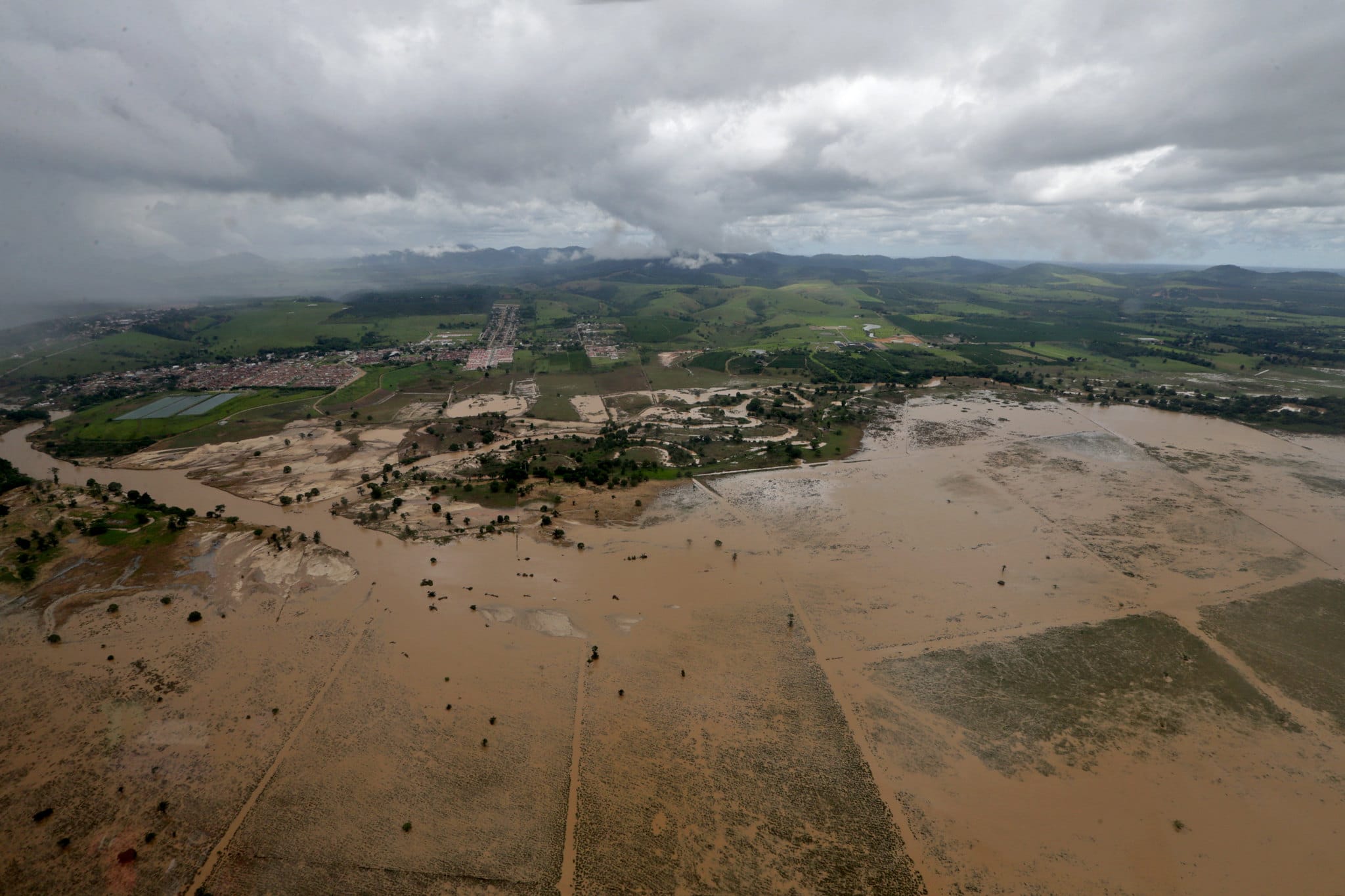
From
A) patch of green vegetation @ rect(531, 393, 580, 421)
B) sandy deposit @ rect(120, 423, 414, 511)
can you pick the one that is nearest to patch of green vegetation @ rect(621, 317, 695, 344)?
patch of green vegetation @ rect(531, 393, 580, 421)

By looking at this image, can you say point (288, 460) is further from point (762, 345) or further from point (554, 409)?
point (762, 345)

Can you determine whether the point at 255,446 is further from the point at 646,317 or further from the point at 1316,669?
the point at 646,317

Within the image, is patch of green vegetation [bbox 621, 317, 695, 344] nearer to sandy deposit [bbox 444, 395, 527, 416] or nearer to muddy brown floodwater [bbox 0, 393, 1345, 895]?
sandy deposit [bbox 444, 395, 527, 416]

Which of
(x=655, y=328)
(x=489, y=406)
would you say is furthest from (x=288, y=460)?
(x=655, y=328)

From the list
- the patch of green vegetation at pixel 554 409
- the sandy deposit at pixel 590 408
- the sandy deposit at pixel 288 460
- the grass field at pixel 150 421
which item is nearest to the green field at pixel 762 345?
the patch of green vegetation at pixel 554 409

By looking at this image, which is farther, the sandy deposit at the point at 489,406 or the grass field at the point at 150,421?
the sandy deposit at the point at 489,406

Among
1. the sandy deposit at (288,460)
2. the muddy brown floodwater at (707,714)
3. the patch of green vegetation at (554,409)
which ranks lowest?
the muddy brown floodwater at (707,714)

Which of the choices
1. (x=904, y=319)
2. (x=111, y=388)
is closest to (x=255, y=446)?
(x=111, y=388)

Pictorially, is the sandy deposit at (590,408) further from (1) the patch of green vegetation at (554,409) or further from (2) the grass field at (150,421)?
(2) the grass field at (150,421)
